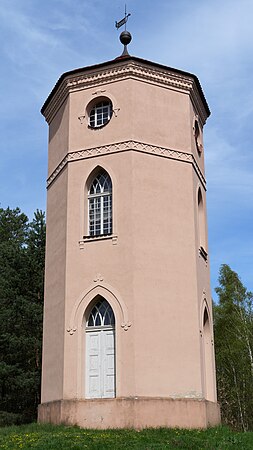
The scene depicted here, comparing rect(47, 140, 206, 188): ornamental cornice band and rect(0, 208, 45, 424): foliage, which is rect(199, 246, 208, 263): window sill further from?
rect(0, 208, 45, 424): foliage

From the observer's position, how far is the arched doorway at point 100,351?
50.6ft

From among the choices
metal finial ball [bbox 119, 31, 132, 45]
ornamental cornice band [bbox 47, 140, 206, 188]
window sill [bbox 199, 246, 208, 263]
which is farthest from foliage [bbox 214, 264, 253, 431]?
metal finial ball [bbox 119, 31, 132, 45]

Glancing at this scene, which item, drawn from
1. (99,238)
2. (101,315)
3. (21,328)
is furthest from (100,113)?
(21,328)

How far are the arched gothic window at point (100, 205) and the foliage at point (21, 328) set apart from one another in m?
10.2

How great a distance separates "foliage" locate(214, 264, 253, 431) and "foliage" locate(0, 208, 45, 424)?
382 inches

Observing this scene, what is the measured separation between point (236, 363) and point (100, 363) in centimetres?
1583

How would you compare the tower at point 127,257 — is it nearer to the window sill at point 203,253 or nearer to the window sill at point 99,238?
the window sill at point 99,238

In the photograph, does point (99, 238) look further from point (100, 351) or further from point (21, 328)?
point (21, 328)

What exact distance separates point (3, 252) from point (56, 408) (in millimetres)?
14455

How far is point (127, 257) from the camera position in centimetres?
1592

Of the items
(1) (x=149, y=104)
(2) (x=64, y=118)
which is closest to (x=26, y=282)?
(2) (x=64, y=118)

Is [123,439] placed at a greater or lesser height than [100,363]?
lesser

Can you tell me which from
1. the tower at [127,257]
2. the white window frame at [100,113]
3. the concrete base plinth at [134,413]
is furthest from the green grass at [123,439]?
the white window frame at [100,113]

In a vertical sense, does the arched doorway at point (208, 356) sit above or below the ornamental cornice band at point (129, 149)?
below
